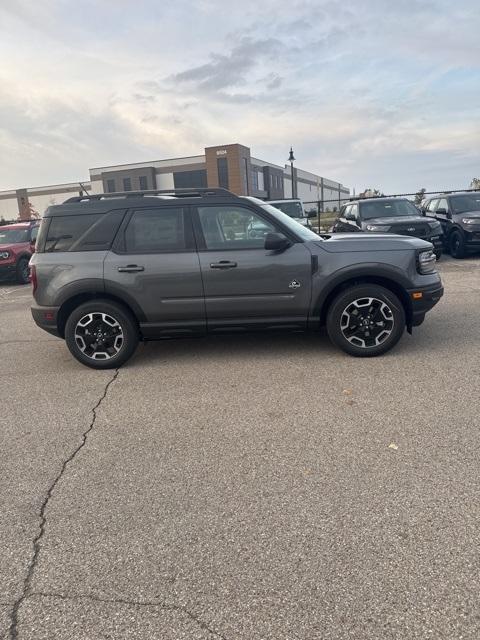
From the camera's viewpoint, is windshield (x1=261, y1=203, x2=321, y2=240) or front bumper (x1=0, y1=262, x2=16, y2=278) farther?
front bumper (x1=0, y1=262, x2=16, y2=278)

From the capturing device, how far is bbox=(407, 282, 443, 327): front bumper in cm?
524

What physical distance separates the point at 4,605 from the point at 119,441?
1.58m

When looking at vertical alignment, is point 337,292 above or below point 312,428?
above

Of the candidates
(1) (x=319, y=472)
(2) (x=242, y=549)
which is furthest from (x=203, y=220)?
(2) (x=242, y=549)

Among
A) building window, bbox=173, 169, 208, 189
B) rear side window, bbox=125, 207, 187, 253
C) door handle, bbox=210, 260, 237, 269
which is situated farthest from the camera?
building window, bbox=173, 169, 208, 189

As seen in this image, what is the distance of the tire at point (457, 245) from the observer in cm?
1295

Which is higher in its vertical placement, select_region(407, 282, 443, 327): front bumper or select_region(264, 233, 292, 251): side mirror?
select_region(264, 233, 292, 251): side mirror

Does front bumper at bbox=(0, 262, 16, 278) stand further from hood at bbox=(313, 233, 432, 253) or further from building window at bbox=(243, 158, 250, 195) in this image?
building window at bbox=(243, 158, 250, 195)

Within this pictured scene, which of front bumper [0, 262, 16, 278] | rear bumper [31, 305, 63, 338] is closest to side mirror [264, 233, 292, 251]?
rear bumper [31, 305, 63, 338]

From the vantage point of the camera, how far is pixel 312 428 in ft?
12.3

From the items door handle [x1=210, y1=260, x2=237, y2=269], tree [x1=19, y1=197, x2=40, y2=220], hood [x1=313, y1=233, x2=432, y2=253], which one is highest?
tree [x1=19, y1=197, x2=40, y2=220]

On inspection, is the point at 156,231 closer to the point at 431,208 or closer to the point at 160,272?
the point at 160,272

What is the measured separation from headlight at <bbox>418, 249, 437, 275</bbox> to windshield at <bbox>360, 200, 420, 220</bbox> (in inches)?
290

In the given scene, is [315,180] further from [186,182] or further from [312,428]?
[312,428]
